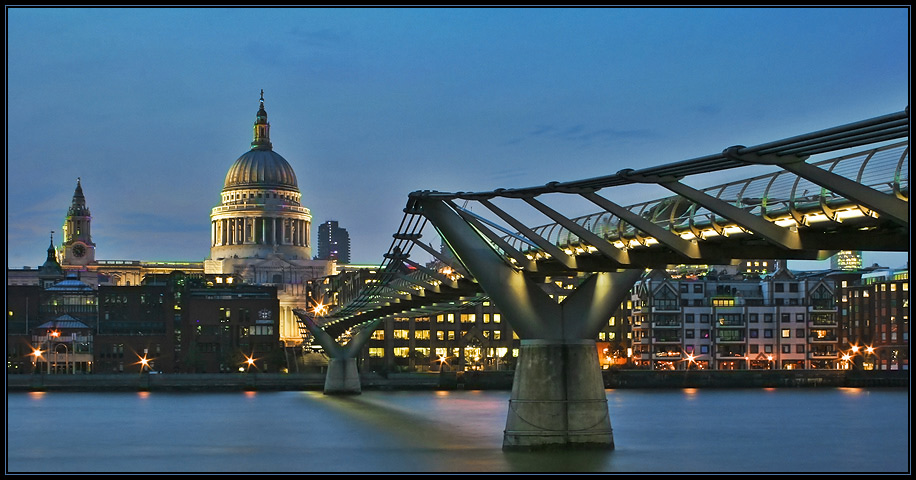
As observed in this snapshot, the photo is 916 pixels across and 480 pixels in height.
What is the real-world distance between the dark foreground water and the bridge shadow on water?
82 millimetres

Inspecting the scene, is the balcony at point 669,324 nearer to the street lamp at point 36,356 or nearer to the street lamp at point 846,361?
the street lamp at point 846,361

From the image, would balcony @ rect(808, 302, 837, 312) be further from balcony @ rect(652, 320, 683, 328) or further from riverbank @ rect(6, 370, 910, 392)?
riverbank @ rect(6, 370, 910, 392)

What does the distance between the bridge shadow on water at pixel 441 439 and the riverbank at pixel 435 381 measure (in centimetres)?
2246

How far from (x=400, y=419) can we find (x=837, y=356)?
3171 inches

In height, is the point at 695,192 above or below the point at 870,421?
above

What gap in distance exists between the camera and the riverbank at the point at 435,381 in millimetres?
128750

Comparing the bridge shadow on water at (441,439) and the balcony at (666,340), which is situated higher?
the balcony at (666,340)

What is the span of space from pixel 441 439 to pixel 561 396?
1612cm

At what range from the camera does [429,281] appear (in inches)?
2746

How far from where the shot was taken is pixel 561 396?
146 feet

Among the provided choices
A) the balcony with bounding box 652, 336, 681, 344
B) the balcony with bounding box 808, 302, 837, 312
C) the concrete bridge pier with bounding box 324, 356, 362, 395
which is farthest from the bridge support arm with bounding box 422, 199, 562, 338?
the balcony with bounding box 808, 302, 837, 312

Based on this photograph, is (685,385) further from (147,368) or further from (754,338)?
(147,368)

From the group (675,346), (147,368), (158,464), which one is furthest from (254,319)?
(158,464)

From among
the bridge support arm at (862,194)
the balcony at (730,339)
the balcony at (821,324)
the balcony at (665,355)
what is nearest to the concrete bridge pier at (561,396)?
the bridge support arm at (862,194)
